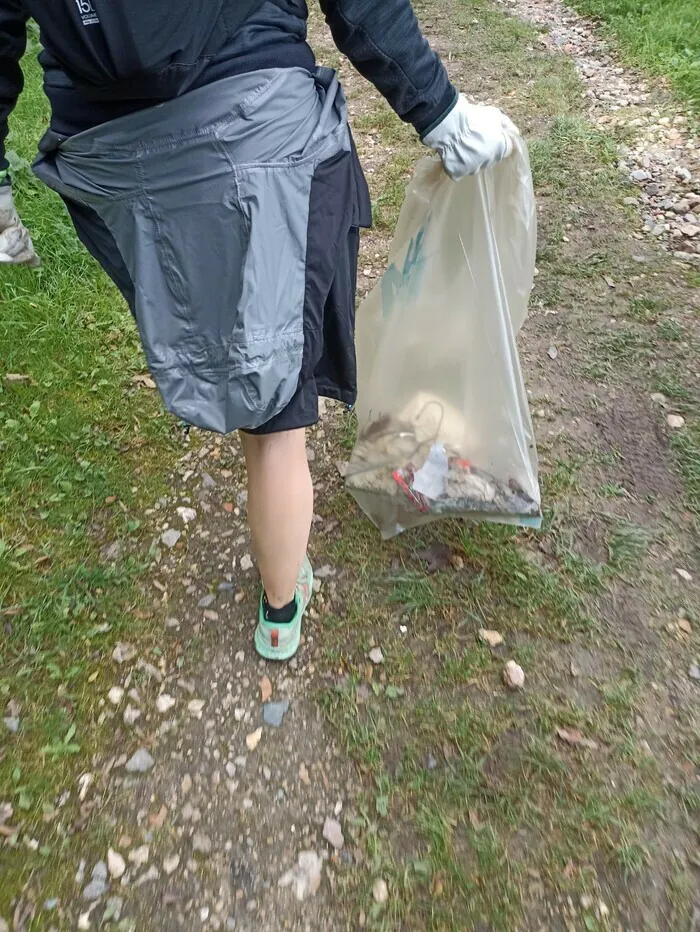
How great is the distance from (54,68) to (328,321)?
618 millimetres

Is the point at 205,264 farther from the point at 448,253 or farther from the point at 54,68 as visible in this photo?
the point at 448,253

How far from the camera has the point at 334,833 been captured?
5.02 ft

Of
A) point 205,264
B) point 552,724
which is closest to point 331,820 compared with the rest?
point 552,724

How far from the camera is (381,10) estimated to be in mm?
1134

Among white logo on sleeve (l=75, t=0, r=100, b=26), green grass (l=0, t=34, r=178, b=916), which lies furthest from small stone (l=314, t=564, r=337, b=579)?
white logo on sleeve (l=75, t=0, r=100, b=26)

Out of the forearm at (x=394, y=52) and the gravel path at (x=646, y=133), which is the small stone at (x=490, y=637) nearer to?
the forearm at (x=394, y=52)

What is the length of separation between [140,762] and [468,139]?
1.60 meters

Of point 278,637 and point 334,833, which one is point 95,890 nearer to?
point 334,833

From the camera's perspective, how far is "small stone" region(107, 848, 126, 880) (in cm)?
147

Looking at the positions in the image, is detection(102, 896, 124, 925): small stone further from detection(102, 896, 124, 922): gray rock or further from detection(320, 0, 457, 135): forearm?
detection(320, 0, 457, 135): forearm

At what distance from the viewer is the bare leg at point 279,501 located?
4.62 feet

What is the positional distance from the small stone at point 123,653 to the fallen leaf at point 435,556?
2.76ft

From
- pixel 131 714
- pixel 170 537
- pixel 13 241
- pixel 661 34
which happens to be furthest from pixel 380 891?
pixel 661 34

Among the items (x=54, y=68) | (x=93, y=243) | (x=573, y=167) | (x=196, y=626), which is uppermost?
(x=54, y=68)
